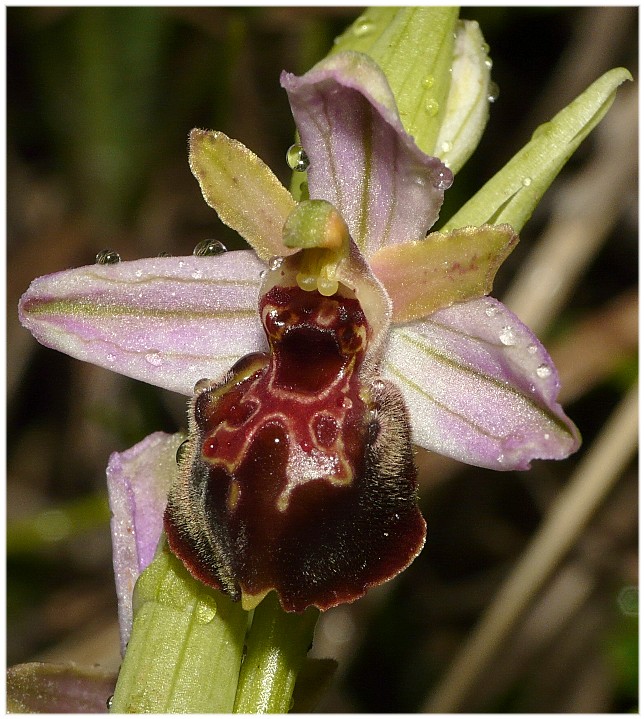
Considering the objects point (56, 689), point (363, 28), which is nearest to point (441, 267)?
point (363, 28)

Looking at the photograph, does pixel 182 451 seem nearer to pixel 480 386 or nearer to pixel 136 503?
pixel 136 503

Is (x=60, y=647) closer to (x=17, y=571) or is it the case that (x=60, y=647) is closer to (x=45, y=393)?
(x=17, y=571)

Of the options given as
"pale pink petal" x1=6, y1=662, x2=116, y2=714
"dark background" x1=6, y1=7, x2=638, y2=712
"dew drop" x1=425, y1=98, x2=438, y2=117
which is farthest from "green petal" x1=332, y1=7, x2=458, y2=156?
"dark background" x1=6, y1=7, x2=638, y2=712

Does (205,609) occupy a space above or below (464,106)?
below

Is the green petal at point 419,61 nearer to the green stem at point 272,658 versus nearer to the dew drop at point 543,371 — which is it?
the dew drop at point 543,371

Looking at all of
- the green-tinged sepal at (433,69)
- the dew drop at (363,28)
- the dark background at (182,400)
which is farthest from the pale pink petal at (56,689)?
the dark background at (182,400)

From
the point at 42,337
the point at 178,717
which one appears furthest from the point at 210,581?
the point at 42,337

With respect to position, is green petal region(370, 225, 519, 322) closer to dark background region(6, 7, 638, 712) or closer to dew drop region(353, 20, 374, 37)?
dew drop region(353, 20, 374, 37)
